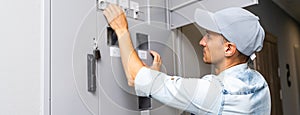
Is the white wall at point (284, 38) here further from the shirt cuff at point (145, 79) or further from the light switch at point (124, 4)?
the shirt cuff at point (145, 79)

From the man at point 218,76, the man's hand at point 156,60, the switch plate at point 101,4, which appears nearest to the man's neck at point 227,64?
the man at point 218,76

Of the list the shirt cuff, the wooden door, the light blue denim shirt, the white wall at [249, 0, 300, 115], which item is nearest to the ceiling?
the white wall at [249, 0, 300, 115]

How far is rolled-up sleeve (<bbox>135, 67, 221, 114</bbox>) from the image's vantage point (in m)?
1.04

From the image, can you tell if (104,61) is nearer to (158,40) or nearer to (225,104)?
(158,40)

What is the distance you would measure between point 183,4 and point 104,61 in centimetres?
44

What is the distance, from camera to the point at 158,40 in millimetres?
1260

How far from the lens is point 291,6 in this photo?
4.10 metres

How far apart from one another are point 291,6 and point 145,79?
3747 millimetres
